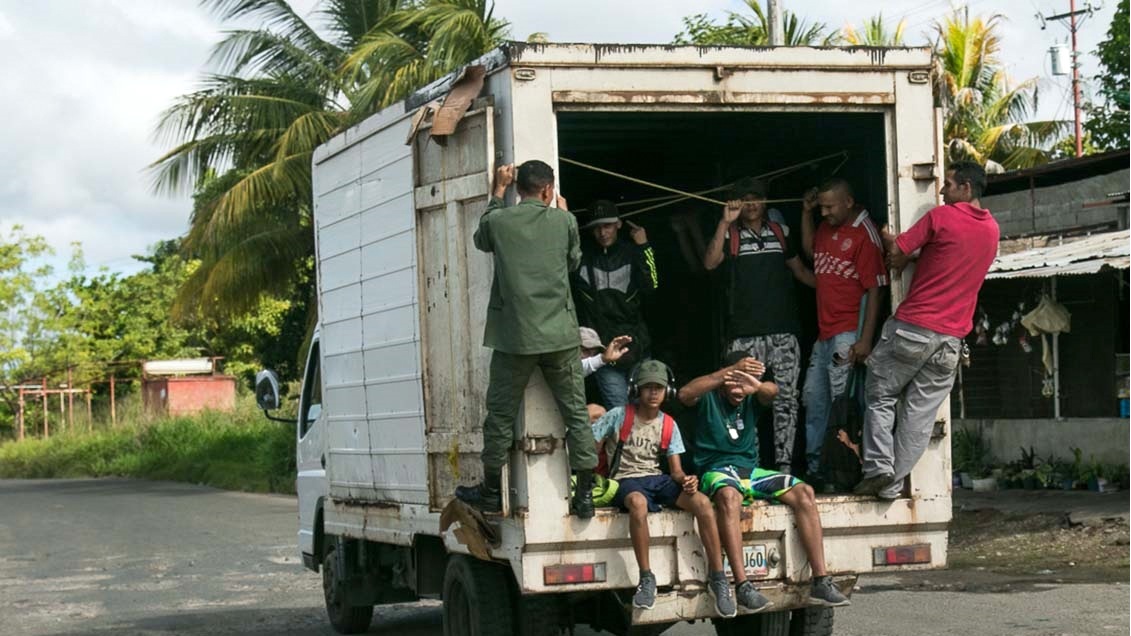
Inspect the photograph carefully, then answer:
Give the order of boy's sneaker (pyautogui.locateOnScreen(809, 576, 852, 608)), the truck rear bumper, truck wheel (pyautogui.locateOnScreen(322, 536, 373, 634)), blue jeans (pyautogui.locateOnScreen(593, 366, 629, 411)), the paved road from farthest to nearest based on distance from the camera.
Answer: truck wheel (pyautogui.locateOnScreen(322, 536, 373, 634)), the paved road, blue jeans (pyautogui.locateOnScreen(593, 366, 629, 411)), boy's sneaker (pyautogui.locateOnScreen(809, 576, 852, 608)), the truck rear bumper

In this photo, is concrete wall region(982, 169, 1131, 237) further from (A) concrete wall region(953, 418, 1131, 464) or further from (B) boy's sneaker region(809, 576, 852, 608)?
(B) boy's sneaker region(809, 576, 852, 608)

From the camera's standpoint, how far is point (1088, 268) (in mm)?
13938

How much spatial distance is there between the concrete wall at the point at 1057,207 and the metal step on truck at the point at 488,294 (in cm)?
1026

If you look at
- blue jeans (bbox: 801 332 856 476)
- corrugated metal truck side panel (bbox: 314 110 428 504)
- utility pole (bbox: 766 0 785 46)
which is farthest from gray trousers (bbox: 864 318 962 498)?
utility pole (bbox: 766 0 785 46)

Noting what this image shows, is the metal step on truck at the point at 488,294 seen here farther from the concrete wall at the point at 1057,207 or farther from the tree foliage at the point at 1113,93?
the tree foliage at the point at 1113,93

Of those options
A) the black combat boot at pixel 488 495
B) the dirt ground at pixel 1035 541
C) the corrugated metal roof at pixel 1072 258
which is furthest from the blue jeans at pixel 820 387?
the corrugated metal roof at pixel 1072 258

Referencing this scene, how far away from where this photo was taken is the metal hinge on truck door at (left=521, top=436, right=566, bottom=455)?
682 centimetres

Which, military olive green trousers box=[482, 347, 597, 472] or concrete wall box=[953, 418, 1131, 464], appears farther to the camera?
concrete wall box=[953, 418, 1131, 464]

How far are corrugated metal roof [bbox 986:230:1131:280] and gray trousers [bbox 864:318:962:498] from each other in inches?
274

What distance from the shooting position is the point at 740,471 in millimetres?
7418

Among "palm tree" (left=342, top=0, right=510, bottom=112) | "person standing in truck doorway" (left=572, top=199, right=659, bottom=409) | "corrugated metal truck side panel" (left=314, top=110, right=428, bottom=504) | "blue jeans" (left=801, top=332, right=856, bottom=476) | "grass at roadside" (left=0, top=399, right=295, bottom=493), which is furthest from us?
"grass at roadside" (left=0, top=399, right=295, bottom=493)

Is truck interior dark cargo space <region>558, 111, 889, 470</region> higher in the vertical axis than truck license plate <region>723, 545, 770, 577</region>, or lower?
higher

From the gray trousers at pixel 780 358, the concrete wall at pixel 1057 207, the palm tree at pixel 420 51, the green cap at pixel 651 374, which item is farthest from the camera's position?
the palm tree at pixel 420 51

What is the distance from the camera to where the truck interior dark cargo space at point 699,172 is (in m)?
8.19
